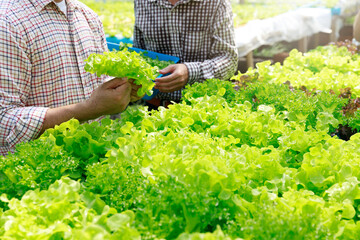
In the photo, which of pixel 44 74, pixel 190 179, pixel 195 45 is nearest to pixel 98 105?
pixel 44 74

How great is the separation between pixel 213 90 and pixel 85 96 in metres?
0.87

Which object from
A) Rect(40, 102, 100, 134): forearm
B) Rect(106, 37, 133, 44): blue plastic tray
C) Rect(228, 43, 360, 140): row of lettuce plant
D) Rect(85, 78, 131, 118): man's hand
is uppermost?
Rect(85, 78, 131, 118): man's hand

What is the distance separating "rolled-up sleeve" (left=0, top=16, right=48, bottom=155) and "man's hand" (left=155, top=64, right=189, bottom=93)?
96 centimetres

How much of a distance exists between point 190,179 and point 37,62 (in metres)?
→ 1.34

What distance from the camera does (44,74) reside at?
213cm

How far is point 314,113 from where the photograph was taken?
221cm

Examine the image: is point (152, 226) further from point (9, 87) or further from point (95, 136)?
point (9, 87)

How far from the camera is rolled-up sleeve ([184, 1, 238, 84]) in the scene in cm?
295

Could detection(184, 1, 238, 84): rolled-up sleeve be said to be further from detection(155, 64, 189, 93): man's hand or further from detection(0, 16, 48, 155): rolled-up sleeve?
detection(0, 16, 48, 155): rolled-up sleeve

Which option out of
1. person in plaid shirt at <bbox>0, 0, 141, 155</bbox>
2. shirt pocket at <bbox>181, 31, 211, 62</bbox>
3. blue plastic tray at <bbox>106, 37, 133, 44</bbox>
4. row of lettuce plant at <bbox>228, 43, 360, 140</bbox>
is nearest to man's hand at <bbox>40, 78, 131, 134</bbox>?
person in plaid shirt at <bbox>0, 0, 141, 155</bbox>

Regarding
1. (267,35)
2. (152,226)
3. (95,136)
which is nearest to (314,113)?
(95,136)

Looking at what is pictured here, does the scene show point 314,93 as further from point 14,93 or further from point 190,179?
point 14,93

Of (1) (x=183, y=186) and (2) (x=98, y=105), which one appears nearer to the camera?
(1) (x=183, y=186)

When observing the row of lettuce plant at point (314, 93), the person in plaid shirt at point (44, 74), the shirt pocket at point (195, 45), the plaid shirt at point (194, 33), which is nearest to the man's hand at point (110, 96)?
the person in plaid shirt at point (44, 74)
